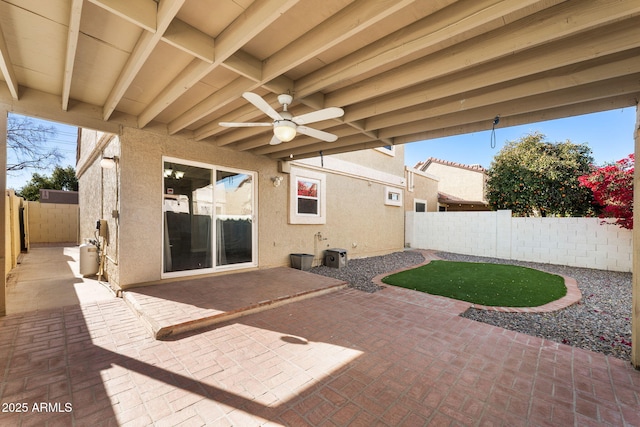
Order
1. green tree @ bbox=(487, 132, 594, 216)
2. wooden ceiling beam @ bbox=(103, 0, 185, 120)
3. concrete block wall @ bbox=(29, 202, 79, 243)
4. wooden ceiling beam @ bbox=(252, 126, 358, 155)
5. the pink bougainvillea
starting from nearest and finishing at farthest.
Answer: wooden ceiling beam @ bbox=(103, 0, 185, 120) < wooden ceiling beam @ bbox=(252, 126, 358, 155) < the pink bougainvillea < green tree @ bbox=(487, 132, 594, 216) < concrete block wall @ bbox=(29, 202, 79, 243)

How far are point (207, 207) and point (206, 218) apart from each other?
27 cm

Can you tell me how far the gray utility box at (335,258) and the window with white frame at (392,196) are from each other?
177 inches

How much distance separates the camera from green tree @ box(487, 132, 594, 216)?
12117 millimetres

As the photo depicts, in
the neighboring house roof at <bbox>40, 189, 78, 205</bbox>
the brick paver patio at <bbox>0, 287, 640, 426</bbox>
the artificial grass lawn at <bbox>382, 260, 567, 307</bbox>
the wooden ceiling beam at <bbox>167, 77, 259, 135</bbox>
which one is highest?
the wooden ceiling beam at <bbox>167, 77, 259, 135</bbox>

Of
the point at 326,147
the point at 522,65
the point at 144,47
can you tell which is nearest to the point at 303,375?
the point at 144,47

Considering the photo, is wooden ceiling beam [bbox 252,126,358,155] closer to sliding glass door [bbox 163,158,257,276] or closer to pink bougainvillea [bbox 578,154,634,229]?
sliding glass door [bbox 163,158,257,276]

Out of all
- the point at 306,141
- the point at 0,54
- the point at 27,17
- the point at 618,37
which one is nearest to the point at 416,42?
the point at 618,37

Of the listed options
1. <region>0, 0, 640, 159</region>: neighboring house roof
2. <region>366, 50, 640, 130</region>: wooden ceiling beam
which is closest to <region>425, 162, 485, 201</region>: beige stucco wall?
<region>0, 0, 640, 159</region>: neighboring house roof

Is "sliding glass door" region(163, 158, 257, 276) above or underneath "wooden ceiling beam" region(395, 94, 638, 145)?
underneath

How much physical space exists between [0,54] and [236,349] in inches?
169

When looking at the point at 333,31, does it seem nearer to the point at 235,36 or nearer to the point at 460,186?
the point at 235,36

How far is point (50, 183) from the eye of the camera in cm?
2291

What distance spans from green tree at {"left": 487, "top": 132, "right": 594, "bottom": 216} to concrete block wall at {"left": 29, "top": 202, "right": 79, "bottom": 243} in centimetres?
2328

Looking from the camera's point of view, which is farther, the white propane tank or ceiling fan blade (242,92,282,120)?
the white propane tank
